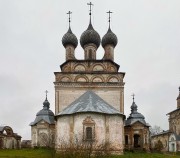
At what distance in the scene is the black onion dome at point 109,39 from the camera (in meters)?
32.5

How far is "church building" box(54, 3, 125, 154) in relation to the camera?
2378 cm

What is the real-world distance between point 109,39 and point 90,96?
844 centimetres

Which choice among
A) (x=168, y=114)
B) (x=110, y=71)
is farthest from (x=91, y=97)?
(x=168, y=114)

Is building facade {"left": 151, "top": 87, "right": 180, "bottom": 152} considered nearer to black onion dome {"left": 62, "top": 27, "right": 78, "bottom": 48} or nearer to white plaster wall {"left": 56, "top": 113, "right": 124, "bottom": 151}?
black onion dome {"left": 62, "top": 27, "right": 78, "bottom": 48}

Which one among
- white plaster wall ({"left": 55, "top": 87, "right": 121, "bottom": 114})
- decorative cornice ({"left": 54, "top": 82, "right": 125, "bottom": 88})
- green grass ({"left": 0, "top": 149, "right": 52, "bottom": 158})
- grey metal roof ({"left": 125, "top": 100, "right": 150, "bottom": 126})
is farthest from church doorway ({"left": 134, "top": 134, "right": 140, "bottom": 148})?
green grass ({"left": 0, "top": 149, "right": 52, "bottom": 158})

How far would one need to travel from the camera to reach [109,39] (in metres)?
32.5

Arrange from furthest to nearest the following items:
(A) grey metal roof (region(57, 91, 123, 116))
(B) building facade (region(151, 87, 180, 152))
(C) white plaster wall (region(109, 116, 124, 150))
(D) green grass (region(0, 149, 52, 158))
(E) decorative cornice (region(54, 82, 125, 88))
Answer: (B) building facade (region(151, 87, 180, 152))
(E) decorative cornice (region(54, 82, 125, 88))
(C) white plaster wall (region(109, 116, 124, 150))
(A) grey metal roof (region(57, 91, 123, 116))
(D) green grass (region(0, 149, 52, 158))

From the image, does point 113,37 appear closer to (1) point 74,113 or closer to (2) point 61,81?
(2) point 61,81

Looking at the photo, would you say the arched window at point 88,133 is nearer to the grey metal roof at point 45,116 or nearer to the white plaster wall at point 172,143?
the grey metal roof at point 45,116

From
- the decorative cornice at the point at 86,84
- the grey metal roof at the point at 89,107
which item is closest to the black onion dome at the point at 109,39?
the decorative cornice at the point at 86,84

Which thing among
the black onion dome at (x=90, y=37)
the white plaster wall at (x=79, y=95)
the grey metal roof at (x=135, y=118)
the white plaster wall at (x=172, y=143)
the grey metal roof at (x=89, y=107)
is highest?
the black onion dome at (x=90, y=37)

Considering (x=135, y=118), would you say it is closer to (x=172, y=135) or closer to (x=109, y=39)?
(x=109, y=39)

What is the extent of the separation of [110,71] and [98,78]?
139 cm

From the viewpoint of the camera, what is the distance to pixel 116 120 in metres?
24.6
